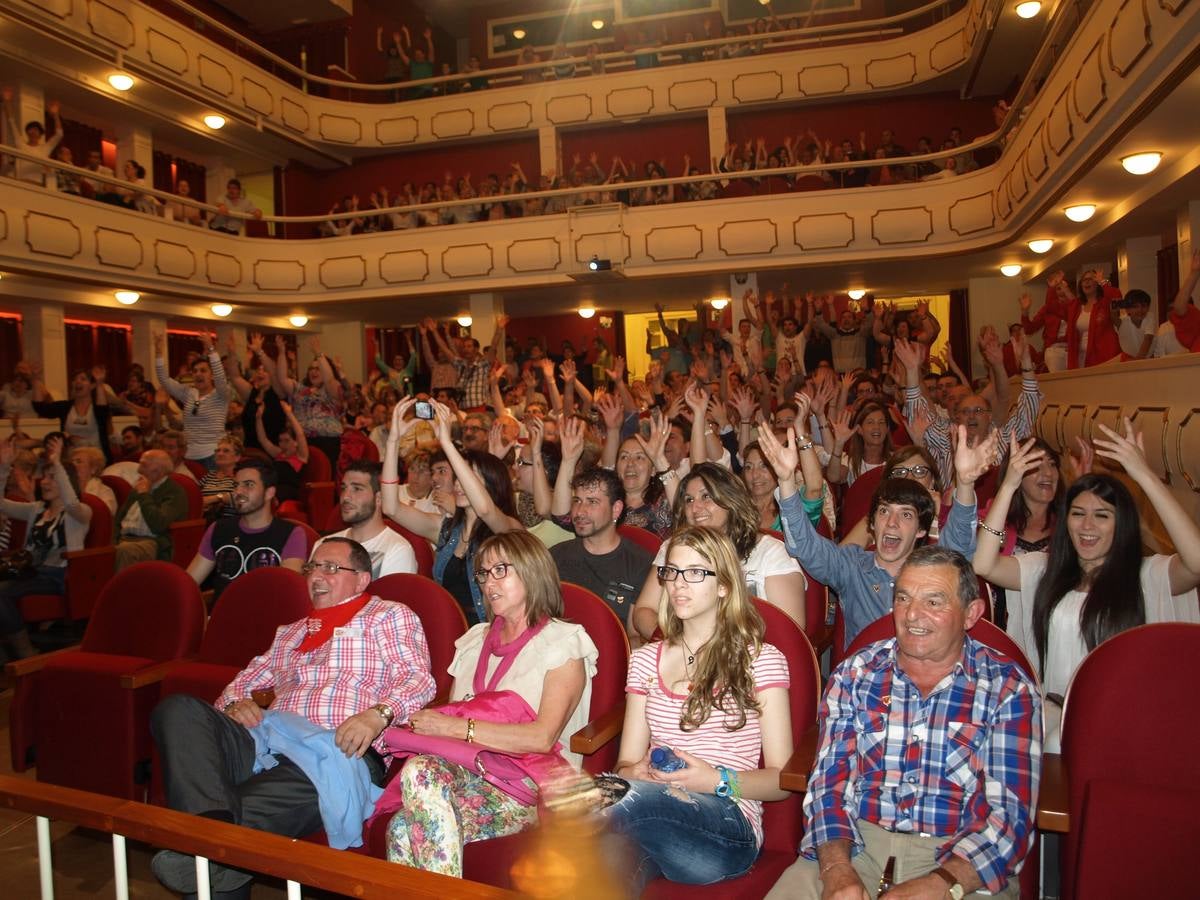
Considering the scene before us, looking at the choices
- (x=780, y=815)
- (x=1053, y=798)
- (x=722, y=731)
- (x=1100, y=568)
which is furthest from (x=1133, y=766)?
(x=722, y=731)

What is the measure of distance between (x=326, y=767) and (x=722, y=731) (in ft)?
3.30

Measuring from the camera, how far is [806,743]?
199cm

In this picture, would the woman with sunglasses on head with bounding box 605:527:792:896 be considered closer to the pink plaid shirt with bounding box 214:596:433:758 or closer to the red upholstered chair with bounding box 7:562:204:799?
the pink plaid shirt with bounding box 214:596:433:758

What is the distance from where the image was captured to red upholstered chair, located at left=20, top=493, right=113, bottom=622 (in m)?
4.68

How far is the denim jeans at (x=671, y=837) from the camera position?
69.8 inches

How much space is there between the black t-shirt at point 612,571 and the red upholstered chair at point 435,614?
0.51 metres

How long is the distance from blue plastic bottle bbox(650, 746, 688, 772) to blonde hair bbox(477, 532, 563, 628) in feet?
1.74

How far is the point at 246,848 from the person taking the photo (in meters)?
1.33

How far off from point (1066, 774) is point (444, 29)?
1709 centimetres

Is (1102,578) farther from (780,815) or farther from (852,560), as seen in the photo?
(780,815)

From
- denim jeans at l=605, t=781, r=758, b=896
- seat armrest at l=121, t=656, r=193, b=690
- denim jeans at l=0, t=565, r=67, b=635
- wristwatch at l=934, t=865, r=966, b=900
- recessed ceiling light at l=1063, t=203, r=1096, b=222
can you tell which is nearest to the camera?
wristwatch at l=934, t=865, r=966, b=900

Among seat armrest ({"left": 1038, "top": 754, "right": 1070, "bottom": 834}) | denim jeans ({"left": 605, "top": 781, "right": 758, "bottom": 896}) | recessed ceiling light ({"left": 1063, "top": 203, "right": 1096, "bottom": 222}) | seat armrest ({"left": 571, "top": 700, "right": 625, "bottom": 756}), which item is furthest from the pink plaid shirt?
recessed ceiling light ({"left": 1063, "top": 203, "right": 1096, "bottom": 222})

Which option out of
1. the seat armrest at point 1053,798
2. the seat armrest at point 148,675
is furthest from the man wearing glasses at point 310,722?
the seat armrest at point 1053,798

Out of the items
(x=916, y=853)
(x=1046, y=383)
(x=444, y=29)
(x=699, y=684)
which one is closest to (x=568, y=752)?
(x=699, y=684)
